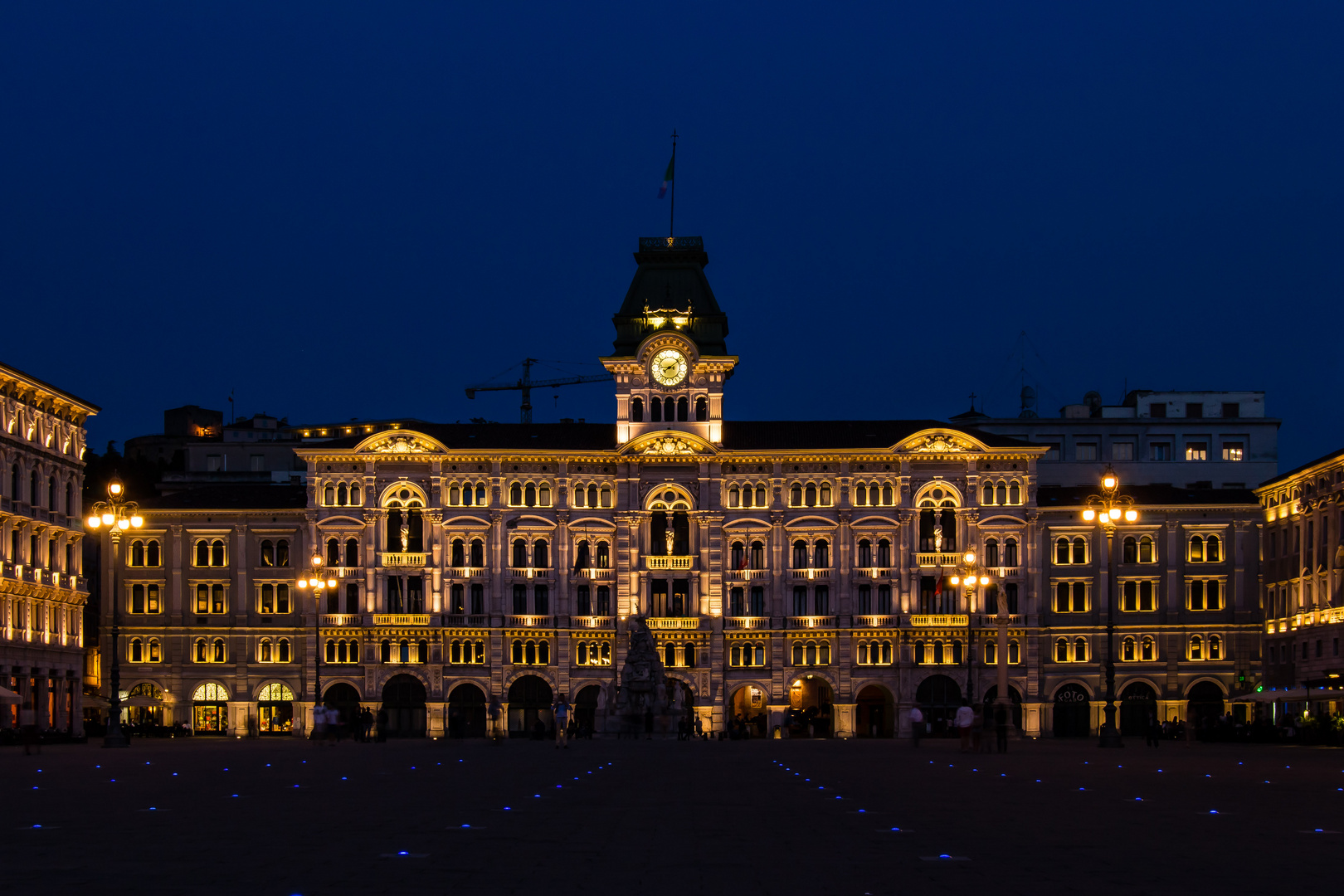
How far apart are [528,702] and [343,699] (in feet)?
34.2

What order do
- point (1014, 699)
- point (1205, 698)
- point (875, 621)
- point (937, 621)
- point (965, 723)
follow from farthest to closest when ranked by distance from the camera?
point (1205, 698)
point (875, 621)
point (1014, 699)
point (937, 621)
point (965, 723)

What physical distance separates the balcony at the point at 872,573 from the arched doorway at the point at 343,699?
29.0 m

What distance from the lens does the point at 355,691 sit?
10000 centimetres

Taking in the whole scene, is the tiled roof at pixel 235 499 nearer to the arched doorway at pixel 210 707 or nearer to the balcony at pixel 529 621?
the arched doorway at pixel 210 707

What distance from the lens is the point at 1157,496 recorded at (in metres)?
103

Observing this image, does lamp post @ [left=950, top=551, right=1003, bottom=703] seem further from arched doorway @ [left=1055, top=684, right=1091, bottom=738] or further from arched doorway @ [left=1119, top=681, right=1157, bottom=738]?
arched doorway @ [left=1119, top=681, right=1157, bottom=738]

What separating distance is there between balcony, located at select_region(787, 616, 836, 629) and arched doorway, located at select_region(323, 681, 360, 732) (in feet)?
81.4

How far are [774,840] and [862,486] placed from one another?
264 ft

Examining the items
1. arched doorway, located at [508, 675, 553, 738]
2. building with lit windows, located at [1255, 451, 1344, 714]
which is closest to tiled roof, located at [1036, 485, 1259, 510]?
Answer: building with lit windows, located at [1255, 451, 1344, 714]

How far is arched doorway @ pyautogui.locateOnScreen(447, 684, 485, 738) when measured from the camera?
99.5m

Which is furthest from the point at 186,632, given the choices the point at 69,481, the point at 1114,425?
the point at 1114,425

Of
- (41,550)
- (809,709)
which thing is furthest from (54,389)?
(809,709)

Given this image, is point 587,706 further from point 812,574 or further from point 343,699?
point 812,574

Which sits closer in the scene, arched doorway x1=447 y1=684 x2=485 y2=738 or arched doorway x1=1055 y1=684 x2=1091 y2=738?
arched doorway x1=447 y1=684 x2=485 y2=738
